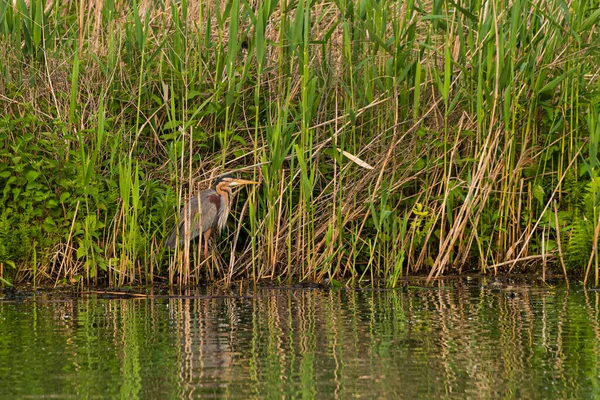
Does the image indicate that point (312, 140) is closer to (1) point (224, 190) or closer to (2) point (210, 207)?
(1) point (224, 190)

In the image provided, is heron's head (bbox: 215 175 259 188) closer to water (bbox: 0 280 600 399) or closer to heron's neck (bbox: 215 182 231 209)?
heron's neck (bbox: 215 182 231 209)

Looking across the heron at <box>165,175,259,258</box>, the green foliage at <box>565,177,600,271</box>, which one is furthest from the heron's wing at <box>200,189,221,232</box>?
the green foliage at <box>565,177,600,271</box>

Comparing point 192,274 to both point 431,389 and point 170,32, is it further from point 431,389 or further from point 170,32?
point 431,389

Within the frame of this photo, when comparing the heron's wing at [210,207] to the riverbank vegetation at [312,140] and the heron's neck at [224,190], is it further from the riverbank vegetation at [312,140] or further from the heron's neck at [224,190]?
the riverbank vegetation at [312,140]

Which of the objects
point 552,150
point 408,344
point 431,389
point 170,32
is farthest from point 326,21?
point 431,389

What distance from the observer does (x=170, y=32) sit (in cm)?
864

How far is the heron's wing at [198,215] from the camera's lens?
26.6ft

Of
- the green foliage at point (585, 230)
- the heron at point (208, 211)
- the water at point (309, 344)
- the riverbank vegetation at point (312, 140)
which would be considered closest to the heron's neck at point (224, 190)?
the heron at point (208, 211)

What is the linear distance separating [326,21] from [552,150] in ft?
6.46

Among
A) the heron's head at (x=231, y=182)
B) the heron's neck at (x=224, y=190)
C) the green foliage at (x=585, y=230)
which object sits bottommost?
the green foliage at (x=585, y=230)

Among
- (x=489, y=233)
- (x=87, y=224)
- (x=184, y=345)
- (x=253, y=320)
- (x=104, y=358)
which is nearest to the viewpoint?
(x=104, y=358)

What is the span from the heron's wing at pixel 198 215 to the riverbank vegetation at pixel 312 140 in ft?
0.35

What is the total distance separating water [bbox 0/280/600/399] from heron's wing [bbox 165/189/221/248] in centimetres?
55

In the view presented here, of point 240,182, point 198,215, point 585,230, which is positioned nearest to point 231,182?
point 240,182
